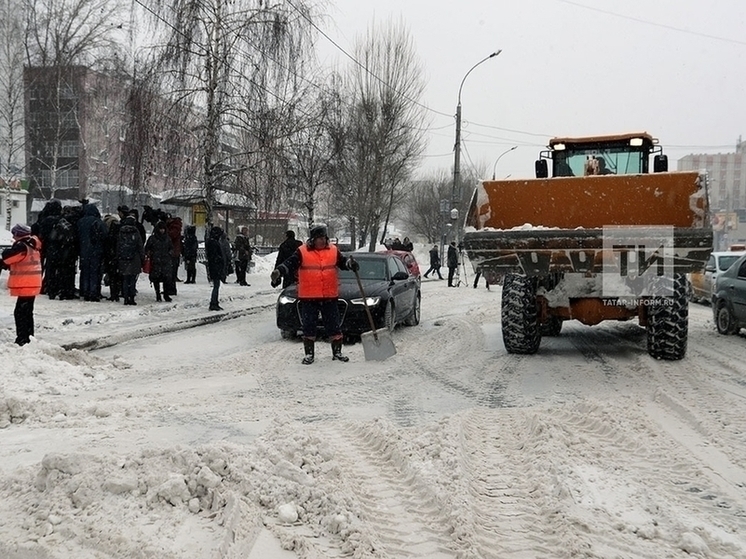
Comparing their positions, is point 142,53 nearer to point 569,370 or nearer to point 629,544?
point 569,370

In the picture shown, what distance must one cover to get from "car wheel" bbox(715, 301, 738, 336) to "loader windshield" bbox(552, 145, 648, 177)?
108 inches

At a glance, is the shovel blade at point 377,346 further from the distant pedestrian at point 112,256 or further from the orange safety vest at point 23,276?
the distant pedestrian at point 112,256

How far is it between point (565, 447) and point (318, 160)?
2437cm

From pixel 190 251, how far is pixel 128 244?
5.40m

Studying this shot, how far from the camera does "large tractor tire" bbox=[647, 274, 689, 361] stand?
27.3 feet

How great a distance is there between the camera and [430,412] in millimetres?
6051

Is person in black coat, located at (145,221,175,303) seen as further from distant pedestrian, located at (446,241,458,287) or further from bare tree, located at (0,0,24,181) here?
bare tree, located at (0,0,24,181)

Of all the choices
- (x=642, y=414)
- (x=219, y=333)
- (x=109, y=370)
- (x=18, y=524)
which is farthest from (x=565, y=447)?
(x=219, y=333)

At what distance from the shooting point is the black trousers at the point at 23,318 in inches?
334

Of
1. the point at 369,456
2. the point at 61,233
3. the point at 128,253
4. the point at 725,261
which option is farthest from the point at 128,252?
the point at 725,261

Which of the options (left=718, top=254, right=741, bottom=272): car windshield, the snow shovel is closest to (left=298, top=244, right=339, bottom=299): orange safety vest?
the snow shovel

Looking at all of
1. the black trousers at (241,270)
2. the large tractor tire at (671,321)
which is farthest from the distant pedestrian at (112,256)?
the large tractor tire at (671,321)

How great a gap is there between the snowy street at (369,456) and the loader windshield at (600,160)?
9.96 feet

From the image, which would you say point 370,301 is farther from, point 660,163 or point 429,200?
point 429,200
